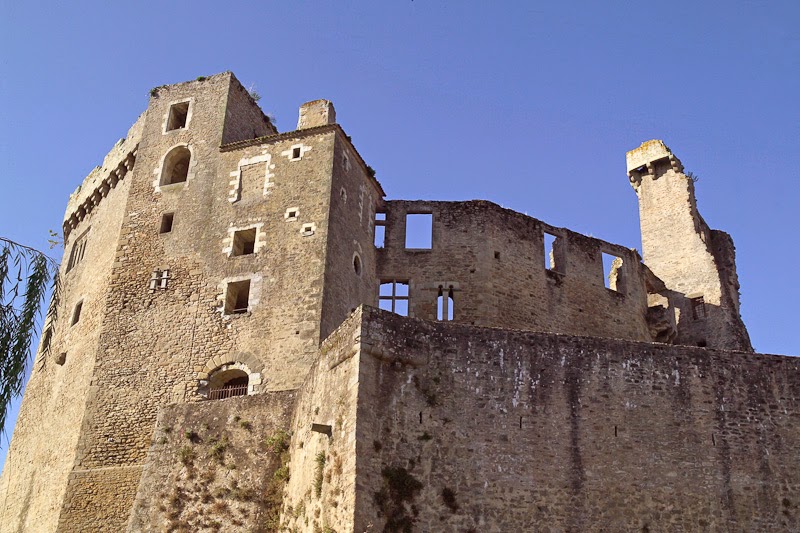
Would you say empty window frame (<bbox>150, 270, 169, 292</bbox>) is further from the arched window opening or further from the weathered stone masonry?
the arched window opening

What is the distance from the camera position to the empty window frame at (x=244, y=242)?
25.2 m

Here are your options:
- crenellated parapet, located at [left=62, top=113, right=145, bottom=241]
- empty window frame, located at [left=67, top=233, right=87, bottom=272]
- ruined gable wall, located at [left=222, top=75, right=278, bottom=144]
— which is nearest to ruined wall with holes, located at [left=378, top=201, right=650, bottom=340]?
ruined gable wall, located at [left=222, top=75, right=278, bottom=144]

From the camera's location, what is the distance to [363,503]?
50.2ft

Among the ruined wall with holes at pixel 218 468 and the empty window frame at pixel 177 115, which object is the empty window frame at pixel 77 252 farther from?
the ruined wall with holes at pixel 218 468

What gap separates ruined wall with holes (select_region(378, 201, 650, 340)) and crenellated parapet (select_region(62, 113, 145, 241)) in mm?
8203

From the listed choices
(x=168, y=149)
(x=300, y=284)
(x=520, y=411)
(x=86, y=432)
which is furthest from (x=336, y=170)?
(x=520, y=411)

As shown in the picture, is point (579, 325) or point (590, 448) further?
point (579, 325)

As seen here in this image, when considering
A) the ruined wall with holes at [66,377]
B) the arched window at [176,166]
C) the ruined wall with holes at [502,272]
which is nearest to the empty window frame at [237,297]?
the ruined wall with holes at [66,377]

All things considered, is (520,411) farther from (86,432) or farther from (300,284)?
(86,432)

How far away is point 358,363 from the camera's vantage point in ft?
54.4

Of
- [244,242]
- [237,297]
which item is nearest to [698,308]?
[244,242]

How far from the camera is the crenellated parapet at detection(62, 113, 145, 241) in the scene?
29062 millimetres

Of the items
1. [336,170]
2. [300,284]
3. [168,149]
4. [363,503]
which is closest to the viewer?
[363,503]

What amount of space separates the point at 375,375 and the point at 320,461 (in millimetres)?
1853
